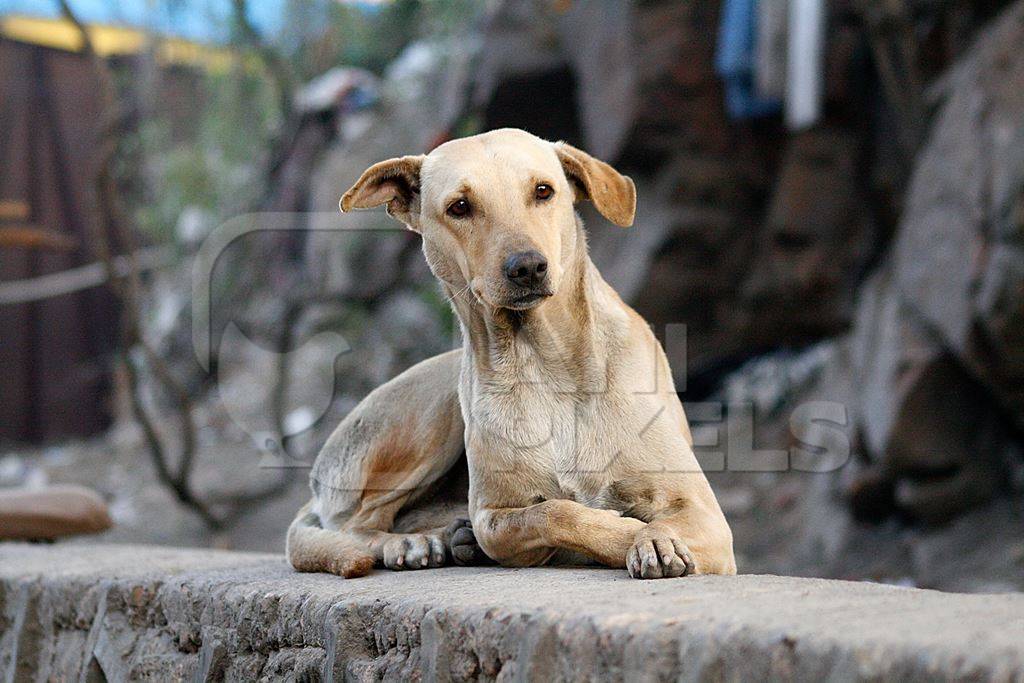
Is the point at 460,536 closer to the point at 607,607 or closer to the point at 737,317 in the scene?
the point at 607,607

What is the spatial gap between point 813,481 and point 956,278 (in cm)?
230

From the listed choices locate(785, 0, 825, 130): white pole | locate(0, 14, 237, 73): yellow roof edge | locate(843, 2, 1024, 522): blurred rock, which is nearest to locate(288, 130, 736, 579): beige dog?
locate(843, 2, 1024, 522): blurred rock

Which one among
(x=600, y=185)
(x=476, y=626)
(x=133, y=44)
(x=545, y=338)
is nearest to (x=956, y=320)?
(x=600, y=185)

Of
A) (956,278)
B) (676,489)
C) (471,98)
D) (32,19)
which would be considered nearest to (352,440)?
(676,489)

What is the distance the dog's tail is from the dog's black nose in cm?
96

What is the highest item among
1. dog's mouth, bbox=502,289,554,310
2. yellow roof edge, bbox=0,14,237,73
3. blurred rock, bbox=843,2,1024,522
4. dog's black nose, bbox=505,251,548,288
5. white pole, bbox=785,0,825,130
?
yellow roof edge, bbox=0,14,237,73

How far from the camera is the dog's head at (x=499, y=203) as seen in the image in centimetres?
289

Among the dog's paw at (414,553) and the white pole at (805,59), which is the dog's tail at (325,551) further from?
the white pole at (805,59)

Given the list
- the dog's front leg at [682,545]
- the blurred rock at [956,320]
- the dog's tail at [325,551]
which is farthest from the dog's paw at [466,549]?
the blurred rock at [956,320]

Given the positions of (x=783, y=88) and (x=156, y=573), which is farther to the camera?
(x=783, y=88)

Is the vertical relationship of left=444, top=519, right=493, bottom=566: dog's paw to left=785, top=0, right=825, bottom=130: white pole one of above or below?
below

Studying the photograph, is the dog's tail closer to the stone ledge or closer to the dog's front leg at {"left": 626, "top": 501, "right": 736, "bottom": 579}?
the stone ledge

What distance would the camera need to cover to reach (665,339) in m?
8.45

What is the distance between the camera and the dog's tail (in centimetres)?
322
